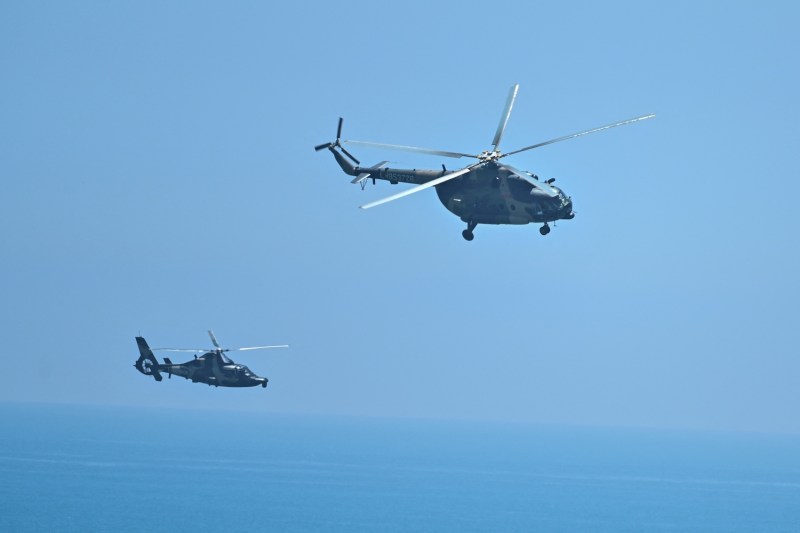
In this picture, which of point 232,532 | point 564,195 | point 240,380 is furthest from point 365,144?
point 232,532

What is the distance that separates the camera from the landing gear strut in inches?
1881

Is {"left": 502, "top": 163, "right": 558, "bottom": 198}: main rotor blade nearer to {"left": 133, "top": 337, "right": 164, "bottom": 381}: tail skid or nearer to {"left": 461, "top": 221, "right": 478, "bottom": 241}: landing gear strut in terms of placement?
{"left": 461, "top": 221, "right": 478, "bottom": 241}: landing gear strut

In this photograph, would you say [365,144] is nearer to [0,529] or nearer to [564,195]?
[564,195]

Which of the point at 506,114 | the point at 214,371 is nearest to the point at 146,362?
the point at 214,371

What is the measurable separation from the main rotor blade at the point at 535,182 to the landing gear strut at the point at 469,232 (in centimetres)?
274

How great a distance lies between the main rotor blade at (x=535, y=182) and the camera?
4631 centimetres

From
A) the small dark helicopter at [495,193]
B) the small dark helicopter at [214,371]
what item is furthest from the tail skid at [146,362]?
the small dark helicopter at [495,193]

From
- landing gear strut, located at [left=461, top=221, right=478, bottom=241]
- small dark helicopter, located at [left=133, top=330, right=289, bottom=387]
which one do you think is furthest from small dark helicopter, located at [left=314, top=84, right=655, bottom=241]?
small dark helicopter, located at [left=133, top=330, right=289, bottom=387]

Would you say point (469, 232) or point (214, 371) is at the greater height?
point (469, 232)

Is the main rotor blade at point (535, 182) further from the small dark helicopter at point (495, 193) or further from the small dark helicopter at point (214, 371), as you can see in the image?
the small dark helicopter at point (214, 371)

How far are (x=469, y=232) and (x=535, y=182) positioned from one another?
3564 mm

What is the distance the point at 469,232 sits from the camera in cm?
4819

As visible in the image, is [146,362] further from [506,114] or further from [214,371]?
[506,114]

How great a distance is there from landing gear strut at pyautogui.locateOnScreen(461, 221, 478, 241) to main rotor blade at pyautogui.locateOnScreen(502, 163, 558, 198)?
274 cm
